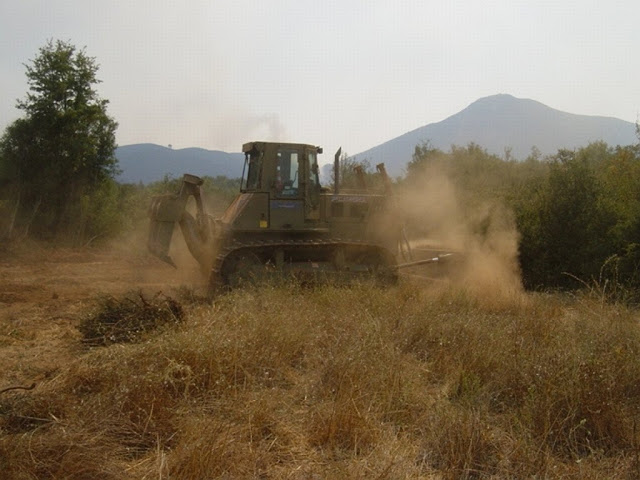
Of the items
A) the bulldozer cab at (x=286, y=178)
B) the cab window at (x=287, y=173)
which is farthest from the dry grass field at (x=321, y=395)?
the cab window at (x=287, y=173)

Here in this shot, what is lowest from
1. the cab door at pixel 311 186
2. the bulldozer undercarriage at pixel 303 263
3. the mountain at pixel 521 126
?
the bulldozer undercarriage at pixel 303 263

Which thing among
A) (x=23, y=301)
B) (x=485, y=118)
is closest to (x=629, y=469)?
(x=23, y=301)

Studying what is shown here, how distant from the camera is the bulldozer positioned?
10.8m

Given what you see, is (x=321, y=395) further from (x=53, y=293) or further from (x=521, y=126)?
(x=521, y=126)

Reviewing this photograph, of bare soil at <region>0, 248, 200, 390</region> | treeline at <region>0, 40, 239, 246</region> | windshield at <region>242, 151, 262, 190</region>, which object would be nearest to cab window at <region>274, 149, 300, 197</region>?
windshield at <region>242, 151, 262, 190</region>

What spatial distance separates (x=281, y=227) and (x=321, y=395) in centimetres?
622

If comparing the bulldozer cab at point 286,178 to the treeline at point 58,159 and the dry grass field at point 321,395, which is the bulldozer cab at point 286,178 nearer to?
the dry grass field at point 321,395

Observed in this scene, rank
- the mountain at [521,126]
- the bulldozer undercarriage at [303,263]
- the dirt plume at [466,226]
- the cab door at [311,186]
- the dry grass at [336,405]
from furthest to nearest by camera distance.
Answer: the mountain at [521,126], the dirt plume at [466,226], the cab door at [311,186], the bulldozer undercarriage at [303,263], the dry grass at [336,405]

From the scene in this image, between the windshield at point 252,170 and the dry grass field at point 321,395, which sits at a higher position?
the windshield at point 252,170

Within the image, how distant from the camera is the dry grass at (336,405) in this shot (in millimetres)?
4012

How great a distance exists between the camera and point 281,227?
36.8 ft

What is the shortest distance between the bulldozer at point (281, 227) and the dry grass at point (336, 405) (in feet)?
12.9

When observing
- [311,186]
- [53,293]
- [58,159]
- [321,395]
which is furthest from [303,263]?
[58,159]

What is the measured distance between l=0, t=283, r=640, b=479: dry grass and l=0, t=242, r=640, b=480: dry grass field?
2 cm
